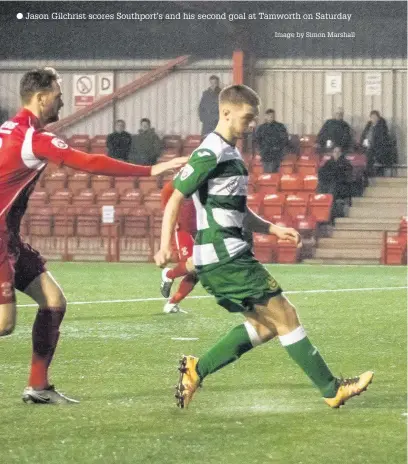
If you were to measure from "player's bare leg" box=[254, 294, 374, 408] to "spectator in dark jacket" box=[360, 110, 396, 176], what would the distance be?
20913 mm

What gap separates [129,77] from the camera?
108 ft

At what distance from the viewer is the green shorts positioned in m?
7.41

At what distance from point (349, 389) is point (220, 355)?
776 millimetres

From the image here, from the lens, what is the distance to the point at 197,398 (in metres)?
8.12

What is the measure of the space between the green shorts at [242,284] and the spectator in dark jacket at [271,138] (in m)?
20.0

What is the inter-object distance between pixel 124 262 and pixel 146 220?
1.21 metres

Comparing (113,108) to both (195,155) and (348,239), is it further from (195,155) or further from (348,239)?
(195,155)

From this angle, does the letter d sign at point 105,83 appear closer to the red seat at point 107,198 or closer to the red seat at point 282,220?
the red seat at point 107,198

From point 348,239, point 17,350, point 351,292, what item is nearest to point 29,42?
point 348,239

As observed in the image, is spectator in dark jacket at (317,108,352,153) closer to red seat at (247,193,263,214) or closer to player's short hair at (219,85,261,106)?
red seat at (247,193,263,214)

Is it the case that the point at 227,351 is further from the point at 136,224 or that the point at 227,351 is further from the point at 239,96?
the point at 136,224

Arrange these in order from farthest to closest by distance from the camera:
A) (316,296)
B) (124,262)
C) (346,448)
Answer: (124,262), (316,296), (346,448)

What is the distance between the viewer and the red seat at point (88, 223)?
2638 centimetres

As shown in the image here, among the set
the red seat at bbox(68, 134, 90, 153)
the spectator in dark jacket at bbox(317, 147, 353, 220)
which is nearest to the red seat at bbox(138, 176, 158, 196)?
the red seat at bbox(68, 134, 90, 153)
